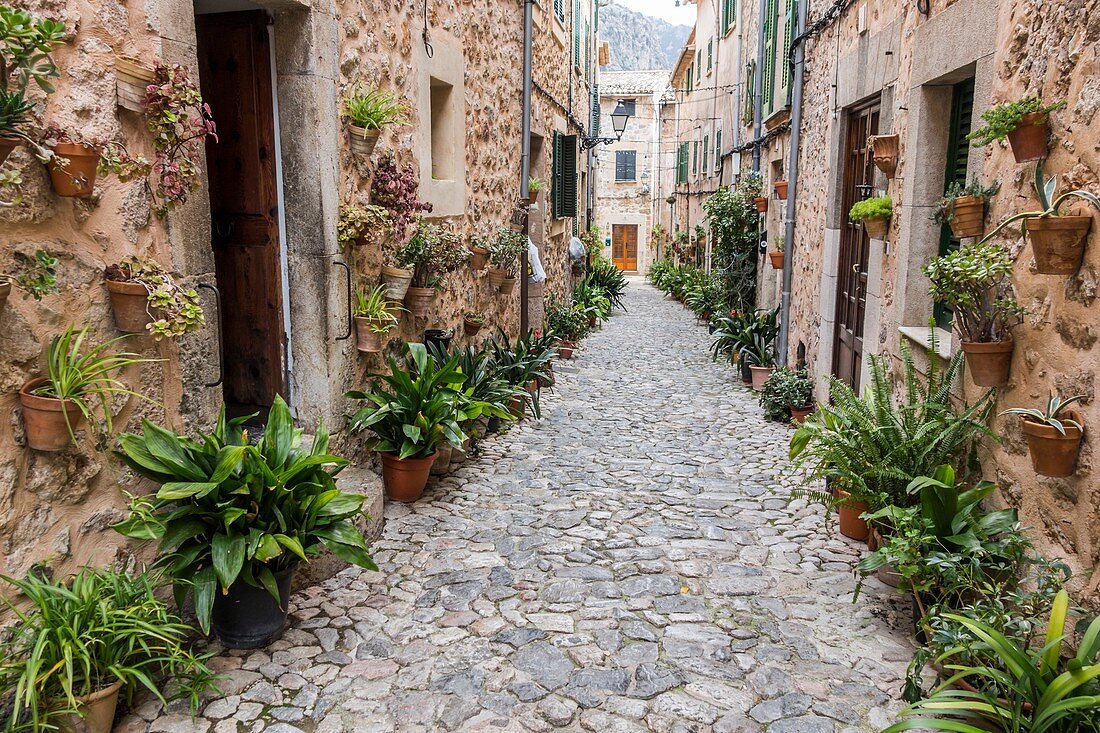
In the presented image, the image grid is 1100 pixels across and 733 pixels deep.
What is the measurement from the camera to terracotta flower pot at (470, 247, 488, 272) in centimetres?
744

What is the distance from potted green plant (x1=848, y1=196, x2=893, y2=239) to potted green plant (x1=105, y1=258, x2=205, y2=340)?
4.39 metres

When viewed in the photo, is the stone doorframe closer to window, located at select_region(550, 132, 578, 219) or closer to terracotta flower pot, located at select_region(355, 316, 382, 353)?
terracotta flower pot, located at select_region(355, 316, 382, 353)

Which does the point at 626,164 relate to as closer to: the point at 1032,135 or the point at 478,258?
the point at 478,258

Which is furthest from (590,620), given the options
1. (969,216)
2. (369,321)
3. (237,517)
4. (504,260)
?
(504,260)

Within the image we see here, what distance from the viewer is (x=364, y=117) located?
4684mm

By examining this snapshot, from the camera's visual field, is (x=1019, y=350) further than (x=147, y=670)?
Yes

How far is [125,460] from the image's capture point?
10.1ft

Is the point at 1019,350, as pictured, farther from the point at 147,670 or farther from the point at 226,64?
the point at 226,64

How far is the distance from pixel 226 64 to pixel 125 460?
2.65m

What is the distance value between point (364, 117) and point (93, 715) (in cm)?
338

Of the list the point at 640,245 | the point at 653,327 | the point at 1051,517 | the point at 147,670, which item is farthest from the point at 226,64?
the point at 640,245

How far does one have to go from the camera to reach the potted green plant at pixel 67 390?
2.67 meters

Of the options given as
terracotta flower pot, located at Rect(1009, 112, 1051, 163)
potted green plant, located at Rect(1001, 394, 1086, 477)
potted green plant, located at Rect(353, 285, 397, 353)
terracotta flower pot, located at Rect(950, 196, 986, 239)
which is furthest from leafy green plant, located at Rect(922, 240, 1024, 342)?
potted green plant, located at Rect(353, 285, 397, 353)

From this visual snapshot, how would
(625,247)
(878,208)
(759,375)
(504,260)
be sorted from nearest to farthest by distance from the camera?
(878,208), (504,260), (759,375), (625,247)
